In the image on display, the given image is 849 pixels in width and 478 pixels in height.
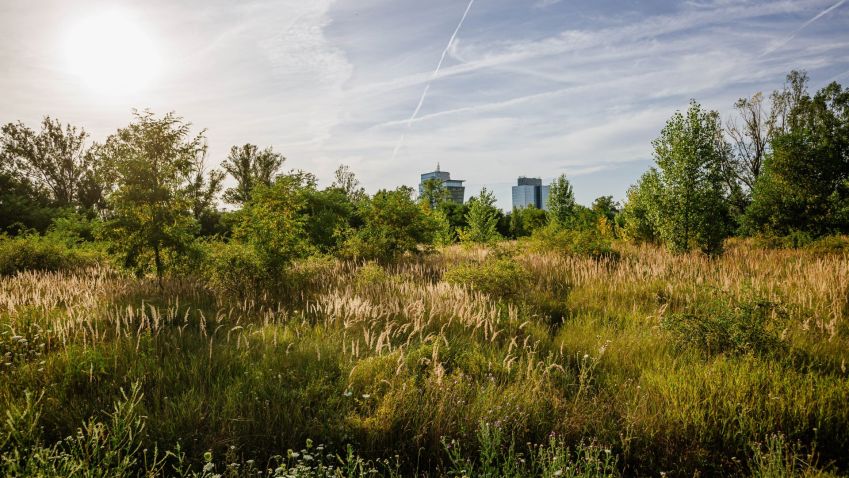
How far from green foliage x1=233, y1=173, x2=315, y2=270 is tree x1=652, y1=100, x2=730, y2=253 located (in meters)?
10.5

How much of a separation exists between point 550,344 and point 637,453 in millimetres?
1965

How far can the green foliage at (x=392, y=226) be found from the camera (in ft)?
41.3

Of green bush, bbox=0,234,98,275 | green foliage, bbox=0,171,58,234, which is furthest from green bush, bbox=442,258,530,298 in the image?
green foliage, bbox=0,171,58,234

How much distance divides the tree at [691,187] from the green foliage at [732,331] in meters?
7.57

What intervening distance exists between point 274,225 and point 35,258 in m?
8.13

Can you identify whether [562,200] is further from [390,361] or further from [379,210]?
[390,361]

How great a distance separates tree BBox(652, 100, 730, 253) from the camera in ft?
37.9

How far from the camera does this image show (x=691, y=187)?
11.6 metres

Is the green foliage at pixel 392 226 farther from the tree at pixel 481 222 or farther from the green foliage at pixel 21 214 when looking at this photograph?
the green foliage at pixel 21 214

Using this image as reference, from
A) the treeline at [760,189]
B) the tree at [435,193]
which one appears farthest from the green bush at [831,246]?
→ the tree at [435,193]

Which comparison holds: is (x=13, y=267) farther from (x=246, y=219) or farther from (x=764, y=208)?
(x=764, y=208)

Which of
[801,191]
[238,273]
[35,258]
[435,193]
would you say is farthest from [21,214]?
[801,191]

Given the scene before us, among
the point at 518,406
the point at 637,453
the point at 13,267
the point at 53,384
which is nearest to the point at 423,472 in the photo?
the point at 518,406

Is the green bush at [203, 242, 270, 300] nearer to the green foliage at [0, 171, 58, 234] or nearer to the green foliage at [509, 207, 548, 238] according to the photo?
the green foliage at [0, 171, 58, 234]
